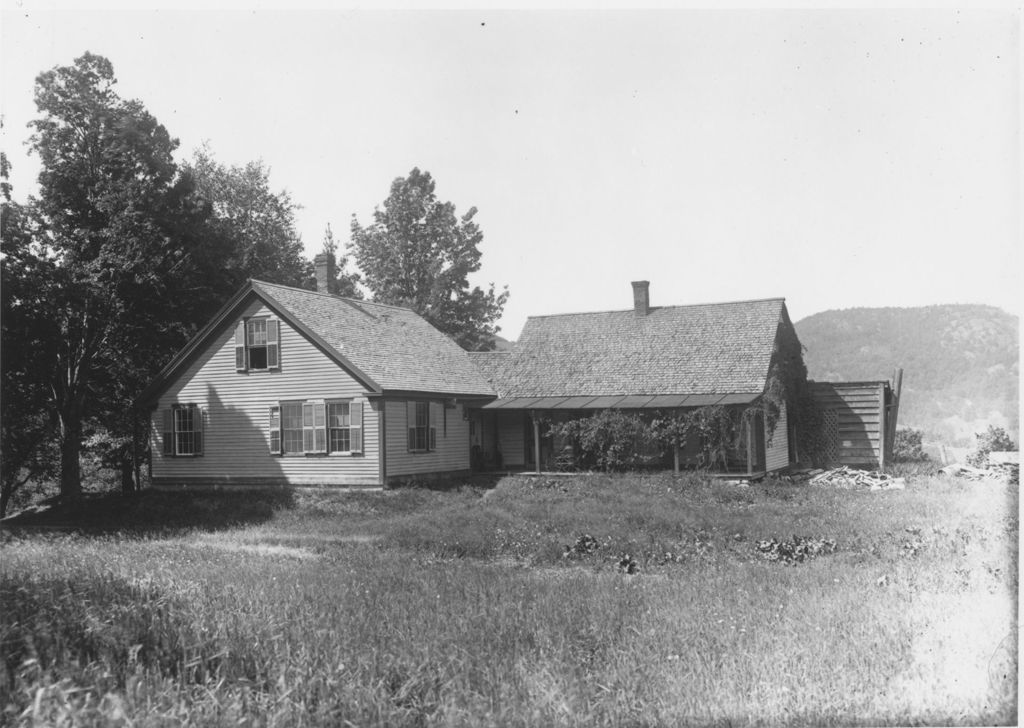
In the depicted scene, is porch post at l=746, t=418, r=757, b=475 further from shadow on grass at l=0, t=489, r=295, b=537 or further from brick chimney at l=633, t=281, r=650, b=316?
shadow on grass at l=0, t=489, r=295, b=537

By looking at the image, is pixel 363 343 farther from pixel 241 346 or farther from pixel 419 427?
pixel 241 346

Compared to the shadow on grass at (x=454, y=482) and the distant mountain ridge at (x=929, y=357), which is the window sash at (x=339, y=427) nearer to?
the shadow on grass at (x=454, y=482)

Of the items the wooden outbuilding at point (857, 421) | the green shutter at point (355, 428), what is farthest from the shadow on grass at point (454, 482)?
the wooden outbuilding at point (857, 421)

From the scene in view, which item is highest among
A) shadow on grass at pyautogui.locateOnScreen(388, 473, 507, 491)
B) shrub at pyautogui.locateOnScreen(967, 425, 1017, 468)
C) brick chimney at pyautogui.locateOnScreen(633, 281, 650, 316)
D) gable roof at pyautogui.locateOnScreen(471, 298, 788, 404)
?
brick chimney at pyautogui.locateOnScreen(633, 281, 650, 316)

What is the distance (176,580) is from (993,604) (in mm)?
9366

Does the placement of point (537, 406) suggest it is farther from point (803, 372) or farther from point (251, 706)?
point (251, 706)

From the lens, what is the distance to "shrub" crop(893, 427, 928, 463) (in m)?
34.3

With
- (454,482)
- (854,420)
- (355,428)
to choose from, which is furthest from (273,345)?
(854,420)

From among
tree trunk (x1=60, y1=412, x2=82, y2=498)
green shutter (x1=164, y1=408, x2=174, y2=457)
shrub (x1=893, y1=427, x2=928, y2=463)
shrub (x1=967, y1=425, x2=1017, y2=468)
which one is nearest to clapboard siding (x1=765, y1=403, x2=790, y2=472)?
shrub (x1=893, y1=427, x2=928, y2=463)

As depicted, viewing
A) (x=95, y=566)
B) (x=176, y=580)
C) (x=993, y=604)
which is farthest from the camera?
(x=95, y=566)

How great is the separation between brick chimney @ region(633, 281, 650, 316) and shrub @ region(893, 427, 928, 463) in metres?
11.7

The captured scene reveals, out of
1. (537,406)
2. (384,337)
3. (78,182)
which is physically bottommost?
(537,406)

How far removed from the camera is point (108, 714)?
6.30 metres

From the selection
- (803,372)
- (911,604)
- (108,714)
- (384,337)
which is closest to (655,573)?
(911,604)
